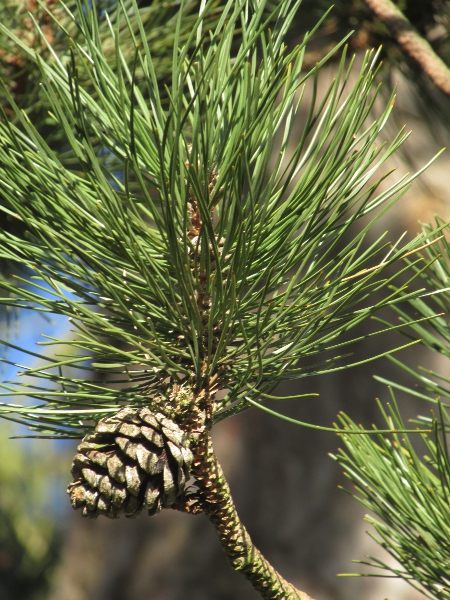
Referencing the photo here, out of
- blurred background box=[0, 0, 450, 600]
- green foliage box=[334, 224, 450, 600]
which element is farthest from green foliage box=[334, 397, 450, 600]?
blurred background box=[0, 0, 450, 600]

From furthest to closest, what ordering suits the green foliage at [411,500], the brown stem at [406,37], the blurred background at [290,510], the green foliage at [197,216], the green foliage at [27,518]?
the green foliage at [27,518]
the blurred background at [290,510]
the brown stem at [406,37]
the green foliage at [411,500]
the green foliage at [197,216]

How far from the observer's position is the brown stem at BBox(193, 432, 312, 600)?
43 centimetres

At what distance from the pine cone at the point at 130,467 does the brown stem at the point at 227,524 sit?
0.9 inches

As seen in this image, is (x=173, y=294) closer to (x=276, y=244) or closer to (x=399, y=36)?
(x=276, y=244)

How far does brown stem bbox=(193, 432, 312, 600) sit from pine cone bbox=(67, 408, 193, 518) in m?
0.02

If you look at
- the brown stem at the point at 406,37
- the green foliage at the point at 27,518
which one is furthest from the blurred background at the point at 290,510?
the brown stem at the point at 406,37

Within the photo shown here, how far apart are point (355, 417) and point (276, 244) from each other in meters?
1.16

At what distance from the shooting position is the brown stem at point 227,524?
0.43 metres

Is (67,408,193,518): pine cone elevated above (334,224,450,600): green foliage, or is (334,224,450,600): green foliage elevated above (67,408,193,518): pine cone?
(67,408,193,518): pine cone

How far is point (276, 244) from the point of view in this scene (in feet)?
1.43

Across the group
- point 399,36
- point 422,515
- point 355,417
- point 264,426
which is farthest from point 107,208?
point 264,426

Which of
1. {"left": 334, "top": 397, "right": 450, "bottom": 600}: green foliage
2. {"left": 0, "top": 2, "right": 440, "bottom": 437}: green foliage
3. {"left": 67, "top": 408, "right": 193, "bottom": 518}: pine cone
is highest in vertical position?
{"left": 0, "top": 2, "right": 440, "bottom": 437}: green foliage

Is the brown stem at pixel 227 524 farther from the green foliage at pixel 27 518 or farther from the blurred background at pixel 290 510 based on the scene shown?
the green foliage at pixel 27 518

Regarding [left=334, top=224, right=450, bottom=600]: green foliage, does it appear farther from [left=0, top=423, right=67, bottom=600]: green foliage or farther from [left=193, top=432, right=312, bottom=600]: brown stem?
[left=0, top=423, right=67, bottom=600]: green foliage
